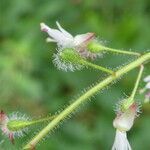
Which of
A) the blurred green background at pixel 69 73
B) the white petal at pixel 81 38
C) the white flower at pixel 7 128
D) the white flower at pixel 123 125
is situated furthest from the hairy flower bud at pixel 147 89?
the blurred green background at pixel 69 73

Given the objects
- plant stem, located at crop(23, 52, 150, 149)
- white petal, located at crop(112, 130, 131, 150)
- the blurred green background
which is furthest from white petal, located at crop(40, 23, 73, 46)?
the blurred green background

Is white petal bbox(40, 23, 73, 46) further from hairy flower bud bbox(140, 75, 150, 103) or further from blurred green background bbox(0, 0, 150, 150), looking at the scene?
blurred green background bbox(0, 0, 150, 150)

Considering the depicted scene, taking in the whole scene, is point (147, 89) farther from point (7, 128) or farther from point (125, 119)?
point (7, 128)

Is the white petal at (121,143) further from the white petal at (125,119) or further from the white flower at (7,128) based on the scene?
the white flower at (7,128)

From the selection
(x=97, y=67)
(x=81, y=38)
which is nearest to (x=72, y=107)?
(x=97, y=67)

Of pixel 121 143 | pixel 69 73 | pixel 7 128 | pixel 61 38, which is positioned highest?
pixel 69 73

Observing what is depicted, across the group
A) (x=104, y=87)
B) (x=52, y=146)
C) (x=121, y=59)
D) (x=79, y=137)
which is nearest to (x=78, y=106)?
(x=104, y=87)
